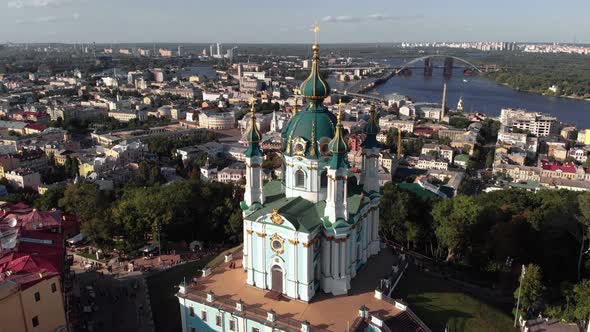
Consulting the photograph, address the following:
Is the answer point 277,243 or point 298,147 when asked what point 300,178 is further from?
point 277,243

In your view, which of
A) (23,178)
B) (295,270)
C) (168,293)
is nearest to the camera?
(295,270)

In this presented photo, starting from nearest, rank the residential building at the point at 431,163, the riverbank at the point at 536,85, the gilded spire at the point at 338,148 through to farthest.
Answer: the gilded spire at the point at 338,148
the residential building at the point at 431,163
the riverbank at the point at 536,85

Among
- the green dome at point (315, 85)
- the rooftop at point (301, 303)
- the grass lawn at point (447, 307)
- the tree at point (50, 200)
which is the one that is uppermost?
the green dome at point (315, 85)

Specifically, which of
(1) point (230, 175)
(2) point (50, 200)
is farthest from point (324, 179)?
(1) point (230, 175)

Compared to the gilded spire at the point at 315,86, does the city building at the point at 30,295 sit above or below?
below

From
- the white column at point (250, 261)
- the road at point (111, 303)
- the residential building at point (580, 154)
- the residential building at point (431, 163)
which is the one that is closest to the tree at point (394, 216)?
the white column at point (250, 261)

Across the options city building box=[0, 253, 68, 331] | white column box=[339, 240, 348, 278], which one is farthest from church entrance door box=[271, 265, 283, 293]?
city building box=[0, 253, 68, 331]

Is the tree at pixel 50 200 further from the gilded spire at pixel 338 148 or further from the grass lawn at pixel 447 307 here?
the grass lawn at pixel 447 307

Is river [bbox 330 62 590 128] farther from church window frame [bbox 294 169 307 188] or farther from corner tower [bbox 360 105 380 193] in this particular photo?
church window frame [bbox 294 169 307 188]
